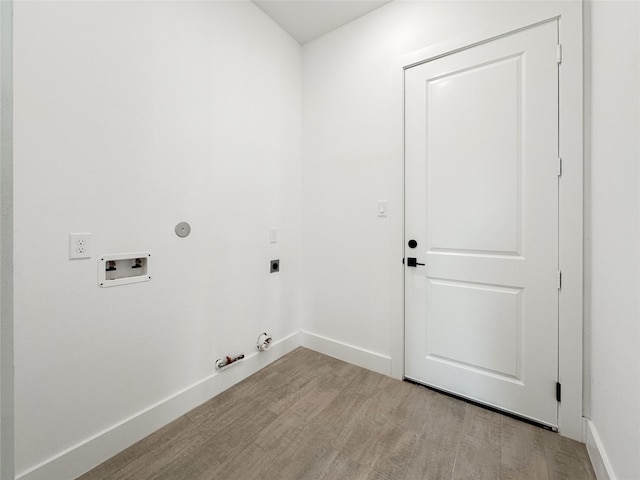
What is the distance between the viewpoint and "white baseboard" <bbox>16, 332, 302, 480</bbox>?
1212mm

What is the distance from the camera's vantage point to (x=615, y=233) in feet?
3.72

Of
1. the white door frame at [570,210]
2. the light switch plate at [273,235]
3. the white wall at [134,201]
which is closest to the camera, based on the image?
the white wall at [134,201]

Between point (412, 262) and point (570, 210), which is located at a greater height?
point (570, 210)

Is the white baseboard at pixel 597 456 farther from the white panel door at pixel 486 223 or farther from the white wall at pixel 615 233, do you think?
the white panel door at pixel 486 223

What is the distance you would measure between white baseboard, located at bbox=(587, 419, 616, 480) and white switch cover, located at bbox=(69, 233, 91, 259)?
2384 mm

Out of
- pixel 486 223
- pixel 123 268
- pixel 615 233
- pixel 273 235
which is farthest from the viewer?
pixel 273 235

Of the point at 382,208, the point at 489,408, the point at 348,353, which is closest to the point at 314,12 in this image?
the point at 382,208

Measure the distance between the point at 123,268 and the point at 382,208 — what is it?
1633 mm

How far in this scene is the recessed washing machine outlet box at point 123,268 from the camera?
1.34m

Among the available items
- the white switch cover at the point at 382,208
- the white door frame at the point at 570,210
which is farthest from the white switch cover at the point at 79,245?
the white door frame at the point at 570,210

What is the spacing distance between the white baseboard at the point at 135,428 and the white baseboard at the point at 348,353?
51 centimetres

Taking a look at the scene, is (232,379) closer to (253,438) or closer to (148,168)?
(253,438)

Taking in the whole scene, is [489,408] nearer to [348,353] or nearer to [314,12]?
[348,353]

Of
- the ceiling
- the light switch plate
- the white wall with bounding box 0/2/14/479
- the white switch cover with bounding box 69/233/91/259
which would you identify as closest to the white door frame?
the ceiling
